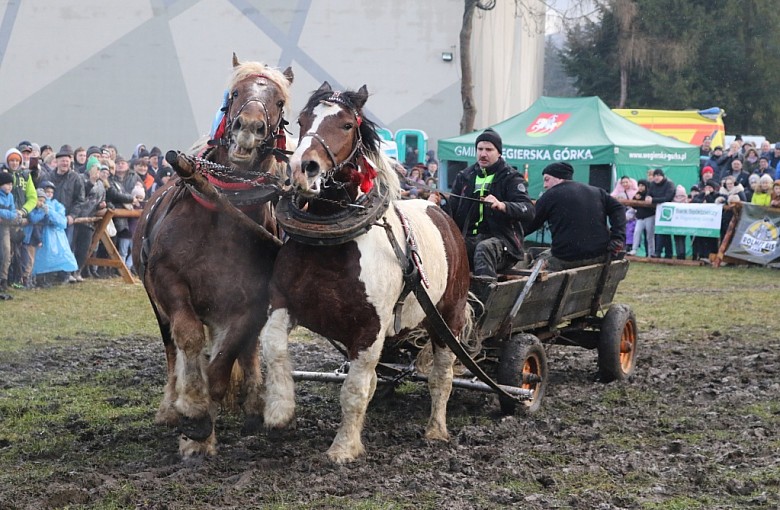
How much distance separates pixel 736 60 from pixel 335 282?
36833 mm

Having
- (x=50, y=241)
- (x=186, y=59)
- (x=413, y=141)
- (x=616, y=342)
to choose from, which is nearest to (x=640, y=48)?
(x=413, y=141)

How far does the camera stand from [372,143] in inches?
219

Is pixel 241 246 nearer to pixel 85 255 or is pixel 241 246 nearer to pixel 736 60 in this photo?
pixel 85 255

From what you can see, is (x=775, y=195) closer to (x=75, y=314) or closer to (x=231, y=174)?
(x=75, y=314)

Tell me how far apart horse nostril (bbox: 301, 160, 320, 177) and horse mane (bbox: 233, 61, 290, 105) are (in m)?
0.90

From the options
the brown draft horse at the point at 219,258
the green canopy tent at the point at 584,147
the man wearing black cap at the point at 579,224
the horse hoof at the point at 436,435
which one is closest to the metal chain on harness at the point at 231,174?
the brown draft horse at the point at 219,258

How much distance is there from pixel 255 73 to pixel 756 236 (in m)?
13.3

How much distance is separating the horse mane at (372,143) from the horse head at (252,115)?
8.9 inches

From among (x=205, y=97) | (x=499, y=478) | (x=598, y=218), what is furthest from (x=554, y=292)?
(x=205, y=97)

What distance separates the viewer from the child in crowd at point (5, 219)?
12094 millimetres

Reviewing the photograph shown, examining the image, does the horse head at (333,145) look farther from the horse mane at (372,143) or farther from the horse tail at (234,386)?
the horse tail at (234,386)

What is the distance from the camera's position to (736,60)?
38750 millimetres

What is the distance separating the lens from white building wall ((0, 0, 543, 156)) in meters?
25.2

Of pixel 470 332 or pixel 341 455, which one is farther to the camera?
pixel 470 332
